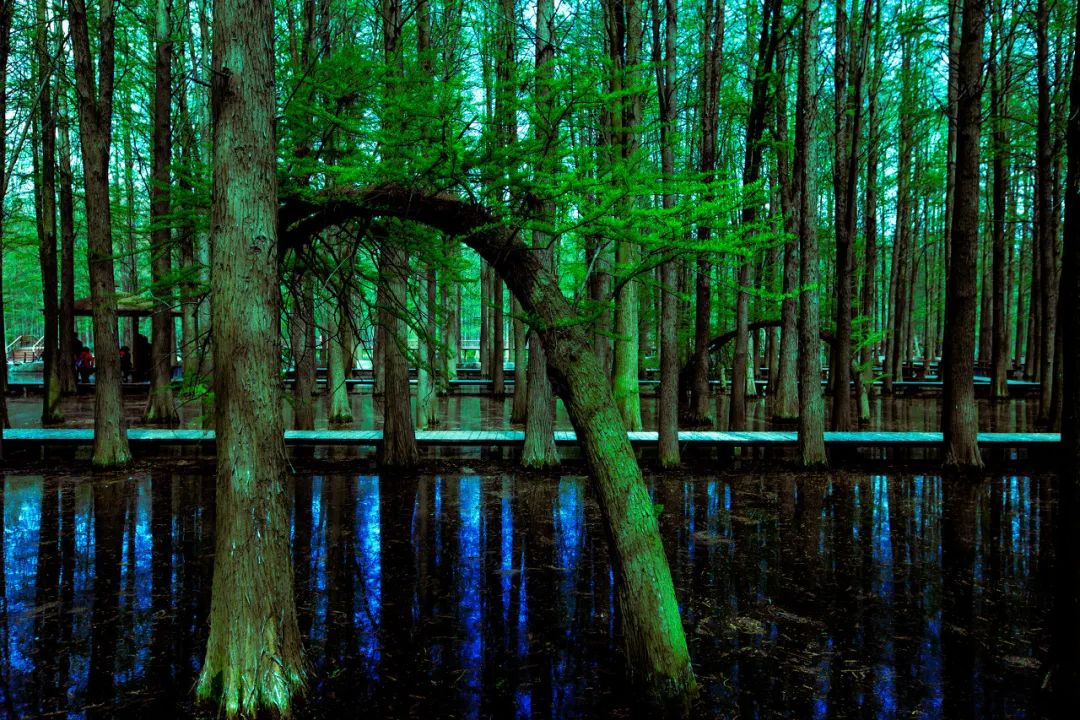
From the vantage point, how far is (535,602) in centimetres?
582

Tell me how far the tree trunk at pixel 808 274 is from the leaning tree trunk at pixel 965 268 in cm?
202

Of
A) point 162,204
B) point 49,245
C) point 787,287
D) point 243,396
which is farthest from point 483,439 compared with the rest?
point 49,245

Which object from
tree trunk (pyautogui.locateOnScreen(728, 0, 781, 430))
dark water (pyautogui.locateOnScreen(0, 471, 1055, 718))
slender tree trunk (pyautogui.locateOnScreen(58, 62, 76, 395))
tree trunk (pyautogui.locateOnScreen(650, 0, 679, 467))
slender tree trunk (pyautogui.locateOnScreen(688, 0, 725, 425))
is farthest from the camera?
slender tree trunk (pyautogui.locateOnScreen(58, 62, 76, 395))

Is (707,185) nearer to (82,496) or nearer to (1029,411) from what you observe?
(82,496)

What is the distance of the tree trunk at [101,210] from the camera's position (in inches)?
412

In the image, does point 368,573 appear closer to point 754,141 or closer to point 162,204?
point 162,204

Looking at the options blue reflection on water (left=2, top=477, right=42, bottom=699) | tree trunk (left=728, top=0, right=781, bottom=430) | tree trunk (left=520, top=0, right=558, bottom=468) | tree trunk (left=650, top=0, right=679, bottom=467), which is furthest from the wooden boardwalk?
tree trunk (left=728, top=0, right=781, bottom=430)

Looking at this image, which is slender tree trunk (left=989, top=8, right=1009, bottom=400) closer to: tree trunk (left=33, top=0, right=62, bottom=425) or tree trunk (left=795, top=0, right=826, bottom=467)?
tree trunk (left=795, top=0, right=826, bottom=467)

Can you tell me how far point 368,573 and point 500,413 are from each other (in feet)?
40.4

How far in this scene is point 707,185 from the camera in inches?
167

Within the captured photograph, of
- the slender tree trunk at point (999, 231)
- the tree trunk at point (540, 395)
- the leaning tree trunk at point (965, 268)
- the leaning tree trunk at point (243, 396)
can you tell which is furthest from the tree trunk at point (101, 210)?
the slender tree trunk at point (999, 231)

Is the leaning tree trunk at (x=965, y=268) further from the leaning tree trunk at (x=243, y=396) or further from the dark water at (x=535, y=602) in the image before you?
the leaning tree trunk at (x=243, y=396)

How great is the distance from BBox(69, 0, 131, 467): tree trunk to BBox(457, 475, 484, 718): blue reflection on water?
576 centimetres

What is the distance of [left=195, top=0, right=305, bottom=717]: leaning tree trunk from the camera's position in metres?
3.96
